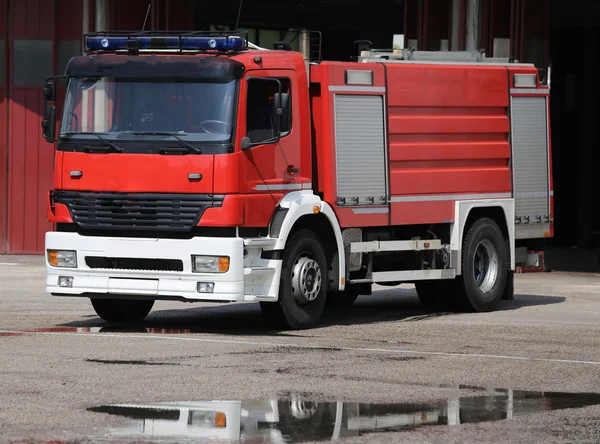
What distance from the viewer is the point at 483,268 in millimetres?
18672

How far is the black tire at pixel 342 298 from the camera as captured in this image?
18.8 m

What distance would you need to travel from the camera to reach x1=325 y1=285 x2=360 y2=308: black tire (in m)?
18.8

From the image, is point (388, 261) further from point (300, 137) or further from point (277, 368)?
point (277, 368)

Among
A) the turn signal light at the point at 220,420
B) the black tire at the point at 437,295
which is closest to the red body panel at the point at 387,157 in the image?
the black tire at the point at 437,295

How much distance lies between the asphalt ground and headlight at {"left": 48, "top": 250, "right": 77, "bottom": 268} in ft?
2.25

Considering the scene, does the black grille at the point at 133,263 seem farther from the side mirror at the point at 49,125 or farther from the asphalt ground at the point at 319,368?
the side mirror at the point at 49,125

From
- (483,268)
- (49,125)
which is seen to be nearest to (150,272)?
(49,125)

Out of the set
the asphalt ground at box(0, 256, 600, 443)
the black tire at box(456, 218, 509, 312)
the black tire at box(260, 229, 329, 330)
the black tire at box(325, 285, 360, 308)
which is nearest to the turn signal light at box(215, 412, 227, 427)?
the asphalt ground at box(0, 256, 600, 443)

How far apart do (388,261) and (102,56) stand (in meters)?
4.14

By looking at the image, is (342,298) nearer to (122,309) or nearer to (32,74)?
(122,309)

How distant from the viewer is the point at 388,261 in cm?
1727

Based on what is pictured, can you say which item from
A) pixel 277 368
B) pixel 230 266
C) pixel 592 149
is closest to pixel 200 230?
pixel 230 266

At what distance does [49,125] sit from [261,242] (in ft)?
8.19

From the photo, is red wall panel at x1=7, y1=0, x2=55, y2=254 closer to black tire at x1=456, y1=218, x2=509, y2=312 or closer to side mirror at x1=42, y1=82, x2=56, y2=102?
black tire at x1=456, y1=218, x2=509, y2=312
